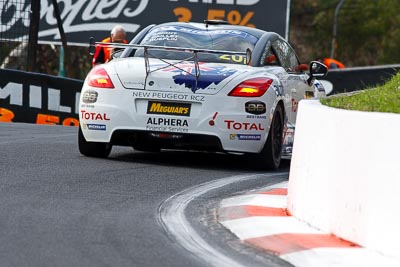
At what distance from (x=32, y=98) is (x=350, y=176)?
12159 millimetres

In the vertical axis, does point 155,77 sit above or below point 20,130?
above

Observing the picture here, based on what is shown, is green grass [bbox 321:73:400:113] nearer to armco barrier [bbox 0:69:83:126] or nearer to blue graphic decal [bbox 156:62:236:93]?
blue graphic decal [bbox 156:62:236:93]

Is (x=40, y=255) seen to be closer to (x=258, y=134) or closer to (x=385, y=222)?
(x=385, y=222)

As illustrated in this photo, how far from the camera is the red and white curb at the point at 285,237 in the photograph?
6.53m

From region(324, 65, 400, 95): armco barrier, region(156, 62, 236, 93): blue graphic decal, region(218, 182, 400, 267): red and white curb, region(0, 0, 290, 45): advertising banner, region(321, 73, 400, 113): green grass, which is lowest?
region(324, 65, 400, 95): armco barrier

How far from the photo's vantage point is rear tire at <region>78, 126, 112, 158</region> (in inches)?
456

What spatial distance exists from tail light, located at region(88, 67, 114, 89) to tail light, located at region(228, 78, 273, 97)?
1.14 m

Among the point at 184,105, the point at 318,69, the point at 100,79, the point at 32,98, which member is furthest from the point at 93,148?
the point at 32,98

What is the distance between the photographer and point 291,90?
12250 mm

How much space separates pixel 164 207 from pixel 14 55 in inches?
712

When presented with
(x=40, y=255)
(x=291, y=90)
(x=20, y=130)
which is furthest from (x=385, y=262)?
(x=20, y=130)

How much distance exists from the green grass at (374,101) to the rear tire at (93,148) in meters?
2.95

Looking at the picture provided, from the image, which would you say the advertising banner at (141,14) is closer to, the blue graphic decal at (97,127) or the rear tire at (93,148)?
the rear tire at (93,148)

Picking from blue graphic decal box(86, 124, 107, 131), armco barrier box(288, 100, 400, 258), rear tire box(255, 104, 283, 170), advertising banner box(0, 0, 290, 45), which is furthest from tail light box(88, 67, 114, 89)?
advertising banner box(0, 0, 290, 45)
